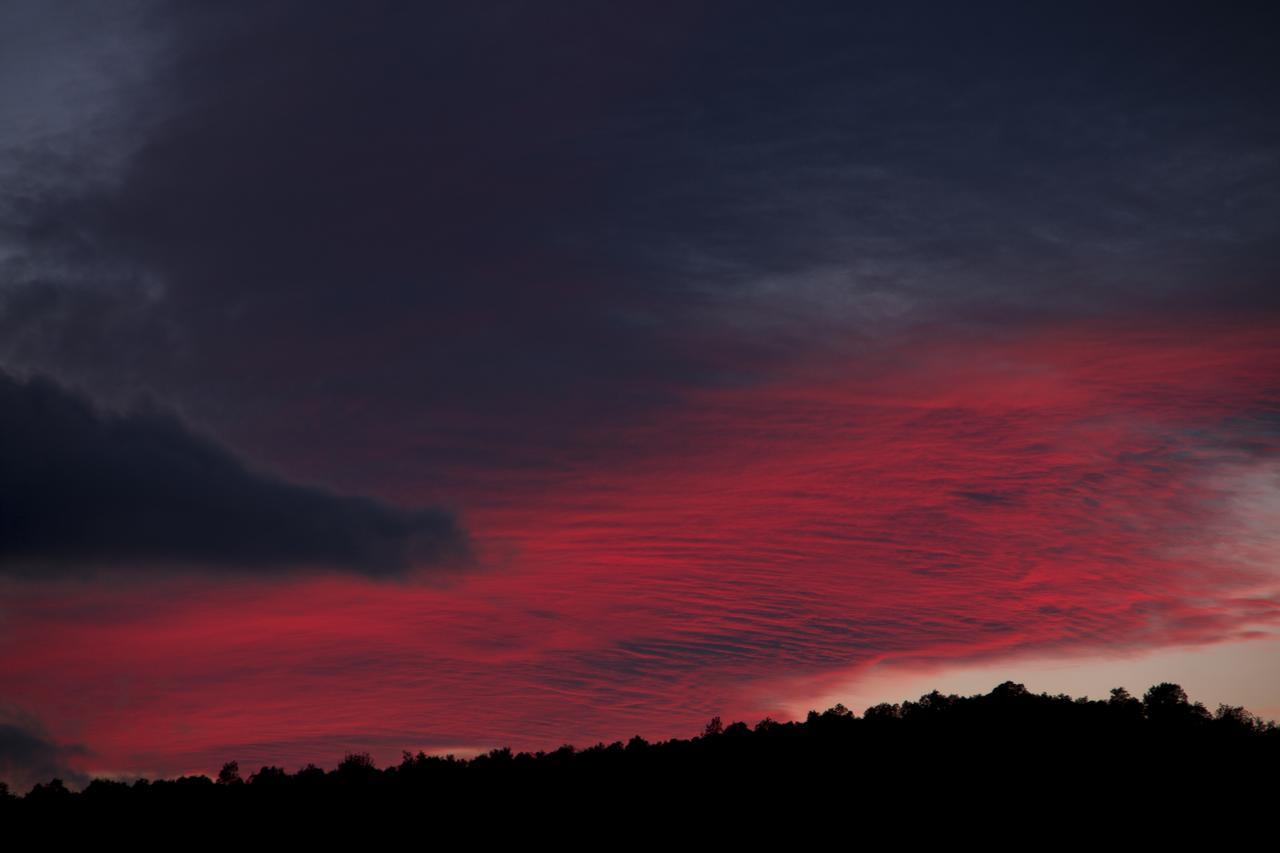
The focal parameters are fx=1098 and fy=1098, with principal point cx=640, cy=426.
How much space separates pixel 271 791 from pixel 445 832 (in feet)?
109

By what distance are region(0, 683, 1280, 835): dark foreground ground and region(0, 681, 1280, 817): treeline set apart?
1.14 ft

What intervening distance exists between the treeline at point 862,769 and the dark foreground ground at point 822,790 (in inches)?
13.6

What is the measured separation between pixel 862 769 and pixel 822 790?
21.0 feet

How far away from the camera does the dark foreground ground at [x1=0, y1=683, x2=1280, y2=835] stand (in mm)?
124312

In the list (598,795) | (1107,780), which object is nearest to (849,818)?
(1107,780)

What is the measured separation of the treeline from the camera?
433 ft

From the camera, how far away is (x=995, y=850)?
120 metres

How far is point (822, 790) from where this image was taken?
471ft

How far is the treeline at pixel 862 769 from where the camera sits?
132000 millimetres

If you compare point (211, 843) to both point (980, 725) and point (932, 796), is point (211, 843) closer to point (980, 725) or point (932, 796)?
point (932, 796)

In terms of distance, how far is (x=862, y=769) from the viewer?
145750mm

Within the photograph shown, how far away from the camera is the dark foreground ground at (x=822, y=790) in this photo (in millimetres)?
124312

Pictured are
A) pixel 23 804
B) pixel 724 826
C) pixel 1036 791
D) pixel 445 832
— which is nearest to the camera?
pixel 1036 791

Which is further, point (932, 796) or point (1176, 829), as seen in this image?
point (932, 796)
